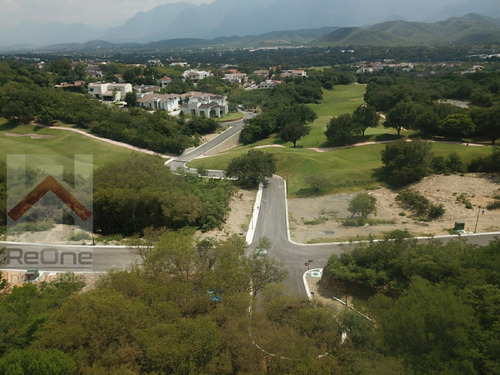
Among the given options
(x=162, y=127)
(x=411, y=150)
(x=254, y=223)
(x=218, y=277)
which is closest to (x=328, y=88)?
(x=162, y=127)

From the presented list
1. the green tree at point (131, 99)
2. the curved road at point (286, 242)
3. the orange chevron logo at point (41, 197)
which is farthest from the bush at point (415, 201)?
the green tree at point (131, 99)

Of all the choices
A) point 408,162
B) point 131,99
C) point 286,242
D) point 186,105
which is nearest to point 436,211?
point 408,162

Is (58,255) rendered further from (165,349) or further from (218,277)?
(165,349)

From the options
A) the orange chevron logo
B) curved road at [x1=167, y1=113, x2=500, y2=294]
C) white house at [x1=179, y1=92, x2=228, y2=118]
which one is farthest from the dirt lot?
white house at [x1=179, y1=92, x2=228, y2=118]

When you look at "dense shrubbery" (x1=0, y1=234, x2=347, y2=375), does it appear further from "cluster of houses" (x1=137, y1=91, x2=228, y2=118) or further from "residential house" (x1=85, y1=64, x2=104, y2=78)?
"residential house" (x1=85, y1=64, x2=104, y2=78)

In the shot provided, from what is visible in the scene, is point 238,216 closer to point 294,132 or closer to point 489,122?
point 294,132

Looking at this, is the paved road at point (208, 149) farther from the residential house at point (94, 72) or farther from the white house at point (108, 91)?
the residential house at point (94, 72)
